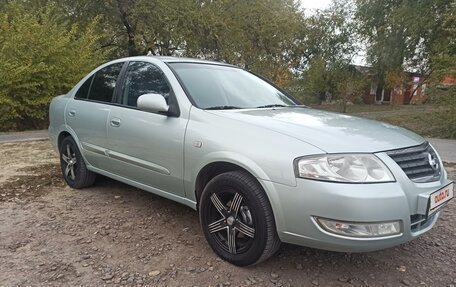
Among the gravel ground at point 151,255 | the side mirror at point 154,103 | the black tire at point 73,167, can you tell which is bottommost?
the gravel ground at point 151,255

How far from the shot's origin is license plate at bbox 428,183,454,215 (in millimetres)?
2529

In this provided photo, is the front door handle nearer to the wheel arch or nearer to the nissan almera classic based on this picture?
the nissan almera classic

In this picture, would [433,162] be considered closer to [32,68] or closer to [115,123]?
[115,123]

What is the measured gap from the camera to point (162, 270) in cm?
279

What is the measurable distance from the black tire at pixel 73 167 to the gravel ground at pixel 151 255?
39 centimetres

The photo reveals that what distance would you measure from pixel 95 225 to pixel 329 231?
2.24m

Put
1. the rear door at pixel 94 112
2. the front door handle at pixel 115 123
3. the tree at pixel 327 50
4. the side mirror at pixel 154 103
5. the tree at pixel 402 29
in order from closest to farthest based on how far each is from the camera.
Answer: the side mirror at pixel 154 103 → the front door handle at pixel 115 123 → the rear door at pixel 94 112 → the tree at pixel 402 29 → the tree at pixel 327 50

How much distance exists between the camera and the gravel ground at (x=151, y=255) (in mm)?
2693

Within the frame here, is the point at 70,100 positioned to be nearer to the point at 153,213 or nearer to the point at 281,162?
the point at 153,213

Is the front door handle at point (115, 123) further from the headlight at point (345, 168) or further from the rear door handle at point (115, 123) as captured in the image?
the headlight at point (345, 168)

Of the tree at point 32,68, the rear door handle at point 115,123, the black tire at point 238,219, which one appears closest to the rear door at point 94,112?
the rear door handle at point 115,123

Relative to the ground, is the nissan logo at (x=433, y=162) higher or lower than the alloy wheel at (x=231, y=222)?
higher

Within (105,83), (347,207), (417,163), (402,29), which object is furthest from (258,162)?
(402,29)

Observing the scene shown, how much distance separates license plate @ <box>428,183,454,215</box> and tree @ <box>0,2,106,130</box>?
9727 millimetres
